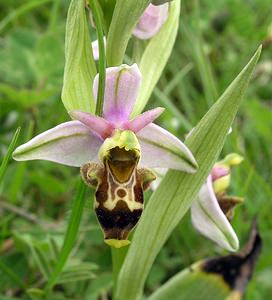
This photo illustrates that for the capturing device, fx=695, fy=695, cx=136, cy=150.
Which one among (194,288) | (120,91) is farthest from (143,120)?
(194,288)

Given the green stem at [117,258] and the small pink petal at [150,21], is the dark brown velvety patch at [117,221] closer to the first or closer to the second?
the green stem at [117,258]

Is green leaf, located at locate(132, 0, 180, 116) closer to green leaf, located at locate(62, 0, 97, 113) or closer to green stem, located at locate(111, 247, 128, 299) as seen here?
green leaf, located at locate(62, 0, 97, 113)

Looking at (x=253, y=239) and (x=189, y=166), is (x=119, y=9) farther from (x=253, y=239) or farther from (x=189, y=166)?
(x=253, y=239)

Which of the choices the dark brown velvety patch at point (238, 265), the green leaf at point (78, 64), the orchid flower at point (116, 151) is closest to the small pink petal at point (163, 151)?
the orchid flower at point (116, 151)

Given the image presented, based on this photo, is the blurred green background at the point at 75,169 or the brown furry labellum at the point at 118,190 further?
the blurred green background at the point at 75,169

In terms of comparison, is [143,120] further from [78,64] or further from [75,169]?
[75,169]

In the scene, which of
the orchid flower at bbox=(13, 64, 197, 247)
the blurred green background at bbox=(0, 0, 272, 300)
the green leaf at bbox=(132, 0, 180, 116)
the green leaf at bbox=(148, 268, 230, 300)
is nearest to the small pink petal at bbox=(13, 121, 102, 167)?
the orchid flower at bbox=(13, 64, 197, 247)
